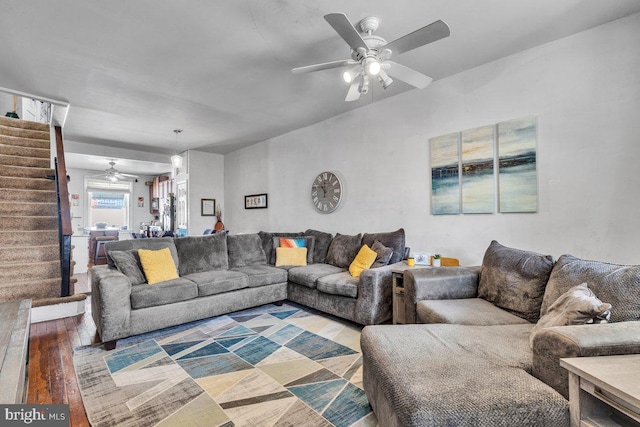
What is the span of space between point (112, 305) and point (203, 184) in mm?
4737

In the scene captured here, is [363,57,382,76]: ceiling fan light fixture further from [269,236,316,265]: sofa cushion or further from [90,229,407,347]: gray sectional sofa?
[269,236,316,265]: sofa cushion

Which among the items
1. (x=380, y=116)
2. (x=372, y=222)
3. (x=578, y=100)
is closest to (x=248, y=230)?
(x=372, y=222)

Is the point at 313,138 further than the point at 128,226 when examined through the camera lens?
No

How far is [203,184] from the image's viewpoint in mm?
7125

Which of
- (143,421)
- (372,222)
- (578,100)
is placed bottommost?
(143,421)

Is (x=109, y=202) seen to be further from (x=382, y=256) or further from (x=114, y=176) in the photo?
(x=382, y=256)

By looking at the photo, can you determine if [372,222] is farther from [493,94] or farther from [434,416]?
[434,416]

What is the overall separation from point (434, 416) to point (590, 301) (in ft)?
3.24

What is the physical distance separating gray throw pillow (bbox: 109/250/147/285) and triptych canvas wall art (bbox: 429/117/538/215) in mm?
3304

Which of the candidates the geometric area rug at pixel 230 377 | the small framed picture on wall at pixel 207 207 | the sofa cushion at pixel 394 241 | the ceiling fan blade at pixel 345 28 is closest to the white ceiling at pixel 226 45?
the ceiling fan blade at pixel 345 28

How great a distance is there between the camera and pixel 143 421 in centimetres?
174

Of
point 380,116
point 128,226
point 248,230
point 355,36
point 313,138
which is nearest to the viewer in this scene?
point 355,36

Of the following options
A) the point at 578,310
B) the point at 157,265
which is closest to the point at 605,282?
the point at 578,310

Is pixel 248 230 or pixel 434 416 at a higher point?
pixel 248 230
